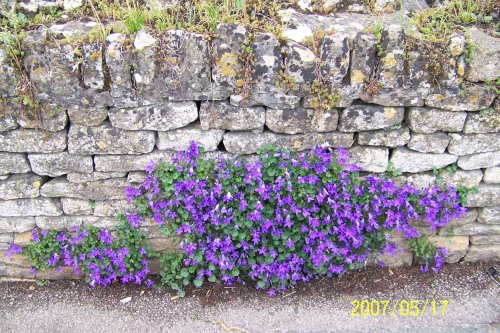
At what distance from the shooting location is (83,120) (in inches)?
125

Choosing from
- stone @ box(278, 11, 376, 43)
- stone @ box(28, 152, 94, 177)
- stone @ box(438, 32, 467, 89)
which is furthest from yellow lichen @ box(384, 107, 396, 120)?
stone @ box(28, 152, 94, 177)

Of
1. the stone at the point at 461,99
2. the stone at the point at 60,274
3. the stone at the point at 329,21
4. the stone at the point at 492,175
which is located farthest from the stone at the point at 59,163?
the stone at the point at 492,175

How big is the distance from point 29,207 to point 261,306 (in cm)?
191

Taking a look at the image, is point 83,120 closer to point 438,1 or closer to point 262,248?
point 262,248

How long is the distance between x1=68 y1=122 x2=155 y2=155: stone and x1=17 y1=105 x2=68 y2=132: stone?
9 centimetres

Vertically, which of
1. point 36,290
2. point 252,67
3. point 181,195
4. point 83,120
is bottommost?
point 36,290

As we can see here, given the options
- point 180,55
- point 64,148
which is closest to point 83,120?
point 64,148

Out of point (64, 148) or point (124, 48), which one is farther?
point (64, 148)

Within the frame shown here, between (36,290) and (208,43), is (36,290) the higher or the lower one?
the lower one

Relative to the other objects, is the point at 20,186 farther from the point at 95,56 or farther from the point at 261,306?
the point at 261,306

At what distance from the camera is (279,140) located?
3.34 meters

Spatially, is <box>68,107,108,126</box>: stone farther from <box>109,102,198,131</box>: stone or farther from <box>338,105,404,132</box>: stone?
<box>338,105,404,132</box>: stone

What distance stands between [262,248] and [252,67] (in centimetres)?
134

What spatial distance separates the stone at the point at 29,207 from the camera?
3.48 meters
